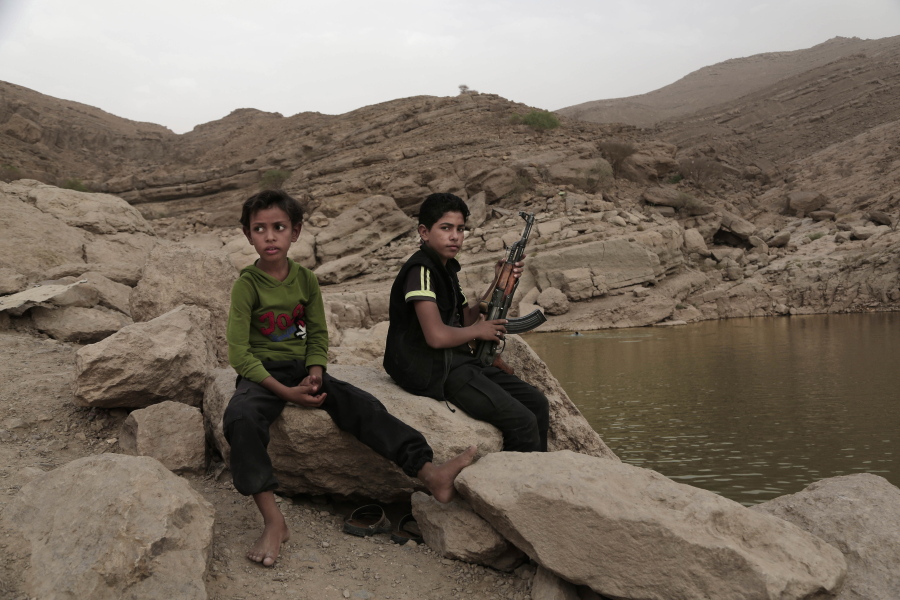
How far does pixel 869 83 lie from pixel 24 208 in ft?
161

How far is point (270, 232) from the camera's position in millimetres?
3172

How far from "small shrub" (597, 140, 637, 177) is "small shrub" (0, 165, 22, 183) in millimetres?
26702

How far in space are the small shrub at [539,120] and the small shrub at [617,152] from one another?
13.0ft

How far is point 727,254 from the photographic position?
22000 mm

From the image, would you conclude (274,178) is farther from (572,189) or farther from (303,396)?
(303,396)

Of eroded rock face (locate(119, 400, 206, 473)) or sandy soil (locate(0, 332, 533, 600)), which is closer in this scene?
sandy soil (locate(0, 332, 533, 600))

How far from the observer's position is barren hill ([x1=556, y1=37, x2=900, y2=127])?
6612 centimetres

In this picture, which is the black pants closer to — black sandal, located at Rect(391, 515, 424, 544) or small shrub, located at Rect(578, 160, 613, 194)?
black sandal, located at Rect(391, 515, 424, 544)

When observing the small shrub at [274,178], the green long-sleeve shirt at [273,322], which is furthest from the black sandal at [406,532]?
the small shrub at [274,178]

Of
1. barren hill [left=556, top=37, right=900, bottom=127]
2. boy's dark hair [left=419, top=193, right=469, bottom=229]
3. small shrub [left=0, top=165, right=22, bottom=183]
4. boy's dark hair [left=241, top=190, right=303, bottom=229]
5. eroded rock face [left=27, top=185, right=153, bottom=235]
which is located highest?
barren hill [left=556, top=37, right=900, bottom=127]

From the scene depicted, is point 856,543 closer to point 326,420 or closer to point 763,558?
point 763,558

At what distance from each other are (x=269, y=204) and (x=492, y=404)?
5.14ft

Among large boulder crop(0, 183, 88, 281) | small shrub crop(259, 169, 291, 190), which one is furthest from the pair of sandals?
small shrub crop(259, 169, 291, 190)

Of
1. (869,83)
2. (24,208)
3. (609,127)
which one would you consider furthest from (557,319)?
(869,83)
